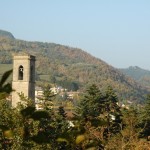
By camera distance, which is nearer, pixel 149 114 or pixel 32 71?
pixel 149 114

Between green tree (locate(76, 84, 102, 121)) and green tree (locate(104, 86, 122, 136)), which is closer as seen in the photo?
green tree (locate(104, 86, 122, 136))

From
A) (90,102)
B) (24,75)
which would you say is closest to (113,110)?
(90,102)

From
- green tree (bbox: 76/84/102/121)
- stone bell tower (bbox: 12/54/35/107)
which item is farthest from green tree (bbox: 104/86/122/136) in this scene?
stone bell tower (bbox: 12/54/35/107)

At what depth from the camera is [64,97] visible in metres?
190

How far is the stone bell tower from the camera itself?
49.9 m

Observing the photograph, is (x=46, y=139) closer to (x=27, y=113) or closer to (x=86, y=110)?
(x=27, y=113)

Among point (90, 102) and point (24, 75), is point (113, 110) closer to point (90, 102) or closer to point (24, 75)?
point (90, 102)

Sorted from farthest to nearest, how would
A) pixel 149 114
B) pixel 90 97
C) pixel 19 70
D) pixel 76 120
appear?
pixel 19 70, pixel 90 97, pixel 149 114, pixel 76 120

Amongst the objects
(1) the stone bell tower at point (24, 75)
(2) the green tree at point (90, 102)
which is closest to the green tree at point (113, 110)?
(2) the green tree at point (90, 102)

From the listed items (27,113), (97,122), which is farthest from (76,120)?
(27,113)

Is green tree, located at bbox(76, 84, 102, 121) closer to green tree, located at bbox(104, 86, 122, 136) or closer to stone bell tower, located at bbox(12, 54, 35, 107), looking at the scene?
green tree, located at bbox(104, 86, 122, 136)

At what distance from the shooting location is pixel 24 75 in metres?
51.1

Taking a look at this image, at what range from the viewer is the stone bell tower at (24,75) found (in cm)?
4991

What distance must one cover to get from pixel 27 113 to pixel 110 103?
45922mm
